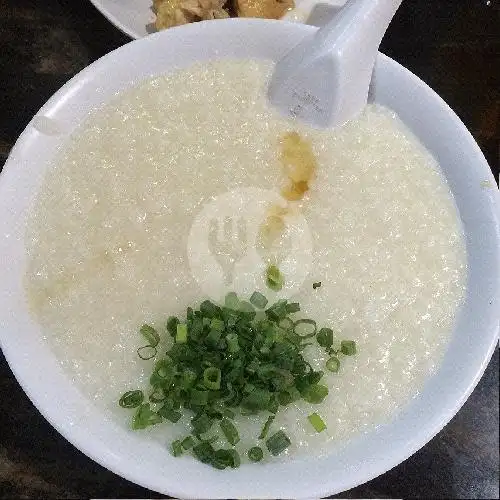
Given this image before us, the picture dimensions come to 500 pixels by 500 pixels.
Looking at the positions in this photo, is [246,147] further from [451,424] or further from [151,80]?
[451,424]

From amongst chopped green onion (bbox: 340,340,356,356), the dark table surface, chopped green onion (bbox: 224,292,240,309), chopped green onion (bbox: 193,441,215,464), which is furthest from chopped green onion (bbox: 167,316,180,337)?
the dark table surface

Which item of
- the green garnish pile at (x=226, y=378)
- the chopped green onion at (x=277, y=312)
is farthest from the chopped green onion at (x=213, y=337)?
the chopped green onion at (x=277, y=312)

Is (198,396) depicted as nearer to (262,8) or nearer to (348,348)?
(348,348)

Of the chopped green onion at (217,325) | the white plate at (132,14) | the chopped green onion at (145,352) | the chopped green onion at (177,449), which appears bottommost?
the chopped green onion at (177,449)

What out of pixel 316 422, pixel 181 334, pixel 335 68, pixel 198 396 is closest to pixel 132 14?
pixel 335 68

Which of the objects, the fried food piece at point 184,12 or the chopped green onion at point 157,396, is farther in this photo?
the fried food piece at point 184,12

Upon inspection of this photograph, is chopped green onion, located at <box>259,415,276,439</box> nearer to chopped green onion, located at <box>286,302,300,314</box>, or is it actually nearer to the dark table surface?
chopped green onion, located at <box>286,302,300,314</box>

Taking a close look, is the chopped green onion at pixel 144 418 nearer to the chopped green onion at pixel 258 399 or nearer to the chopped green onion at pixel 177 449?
the chopped green onion at pixel 177 449
